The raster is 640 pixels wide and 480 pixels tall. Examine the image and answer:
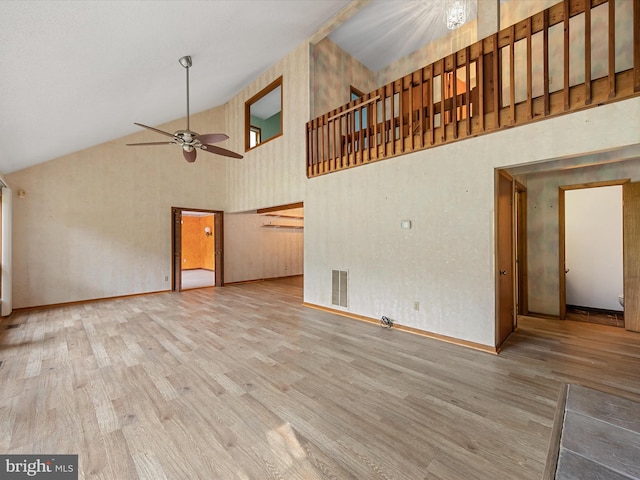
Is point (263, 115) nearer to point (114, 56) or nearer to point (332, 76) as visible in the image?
point (332, 76)

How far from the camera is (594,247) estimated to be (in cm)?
545

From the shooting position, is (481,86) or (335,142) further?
(335,142)

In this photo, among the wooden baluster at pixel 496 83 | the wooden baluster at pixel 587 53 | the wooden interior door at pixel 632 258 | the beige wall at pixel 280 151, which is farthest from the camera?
the beige wall at pixel 280 151

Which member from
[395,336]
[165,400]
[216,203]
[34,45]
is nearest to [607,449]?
[395,336]

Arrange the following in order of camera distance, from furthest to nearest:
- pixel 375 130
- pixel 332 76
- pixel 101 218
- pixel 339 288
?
pixel 101 218 → pixel 332 76 → pixel 339 288 → pixel 375 130

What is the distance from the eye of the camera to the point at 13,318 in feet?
15.9

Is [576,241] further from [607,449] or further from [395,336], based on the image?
[607,449]

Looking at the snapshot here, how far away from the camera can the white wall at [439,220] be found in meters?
2.85

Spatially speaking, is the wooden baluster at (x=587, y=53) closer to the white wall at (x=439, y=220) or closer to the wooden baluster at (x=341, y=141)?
the white wall at (x=439, y=220)

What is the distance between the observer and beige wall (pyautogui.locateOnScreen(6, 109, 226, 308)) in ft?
18.0

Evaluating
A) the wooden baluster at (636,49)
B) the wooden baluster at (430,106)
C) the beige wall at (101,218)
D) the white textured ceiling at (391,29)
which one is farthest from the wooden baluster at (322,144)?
the beige wall at (101,218)

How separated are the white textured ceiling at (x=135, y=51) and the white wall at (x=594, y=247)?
478 centimetres

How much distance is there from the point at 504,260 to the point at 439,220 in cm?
99

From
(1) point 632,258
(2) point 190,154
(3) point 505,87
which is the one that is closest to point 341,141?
(2) point 190,154
